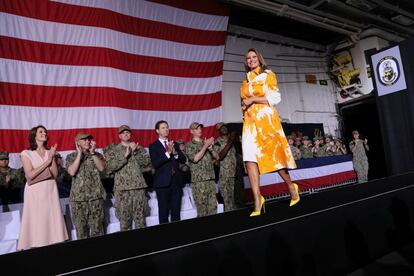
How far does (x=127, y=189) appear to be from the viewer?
2.84 m

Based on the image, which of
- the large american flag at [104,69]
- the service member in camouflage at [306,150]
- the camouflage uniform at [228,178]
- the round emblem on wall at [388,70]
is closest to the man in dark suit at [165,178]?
the camouflage uniform at [228,178]

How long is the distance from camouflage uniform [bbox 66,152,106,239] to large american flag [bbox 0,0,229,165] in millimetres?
1108

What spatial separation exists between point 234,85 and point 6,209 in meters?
5.34

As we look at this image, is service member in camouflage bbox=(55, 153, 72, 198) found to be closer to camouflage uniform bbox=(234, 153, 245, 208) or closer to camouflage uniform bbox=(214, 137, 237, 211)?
camouflage uniform bbox=(214, 137, 237, 211)

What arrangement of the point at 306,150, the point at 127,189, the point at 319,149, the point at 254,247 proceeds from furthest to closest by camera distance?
the point at 319,149 < the point at 306,150 < the point at 127,189 < the point at 254,247

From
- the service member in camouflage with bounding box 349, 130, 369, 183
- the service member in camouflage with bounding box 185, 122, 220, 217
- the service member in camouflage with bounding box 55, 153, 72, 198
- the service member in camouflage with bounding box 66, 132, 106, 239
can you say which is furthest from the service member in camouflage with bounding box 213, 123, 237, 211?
the service member in camouflage with bounding box 349, 130, 369, 183

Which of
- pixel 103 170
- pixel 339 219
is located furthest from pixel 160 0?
pixel 339 219

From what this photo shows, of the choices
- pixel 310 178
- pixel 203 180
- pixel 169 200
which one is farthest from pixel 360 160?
pixel 169 200

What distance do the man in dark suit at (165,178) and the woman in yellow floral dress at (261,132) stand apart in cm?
127

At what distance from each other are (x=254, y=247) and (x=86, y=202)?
6.17 ft

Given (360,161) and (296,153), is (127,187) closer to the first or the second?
(296,153)

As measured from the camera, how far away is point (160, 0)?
4883 mm

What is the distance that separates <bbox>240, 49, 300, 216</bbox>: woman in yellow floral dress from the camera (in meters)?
1.83

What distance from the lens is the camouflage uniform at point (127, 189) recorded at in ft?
9.25
